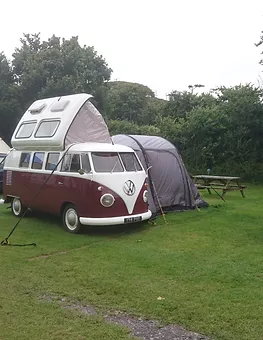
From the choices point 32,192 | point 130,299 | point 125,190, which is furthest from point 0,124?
point 130,299

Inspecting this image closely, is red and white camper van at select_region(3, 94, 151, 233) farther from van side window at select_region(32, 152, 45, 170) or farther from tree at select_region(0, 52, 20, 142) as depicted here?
tree at select_region(0, 52, 20, 142)

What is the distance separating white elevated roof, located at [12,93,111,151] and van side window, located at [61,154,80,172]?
32cm

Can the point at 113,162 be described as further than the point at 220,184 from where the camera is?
No

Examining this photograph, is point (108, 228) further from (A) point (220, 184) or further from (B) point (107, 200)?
(A) point (220, 184)

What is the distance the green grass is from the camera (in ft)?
15.2

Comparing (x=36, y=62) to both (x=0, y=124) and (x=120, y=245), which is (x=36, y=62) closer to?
(x=0, y=124)

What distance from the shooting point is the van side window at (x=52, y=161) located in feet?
33.6

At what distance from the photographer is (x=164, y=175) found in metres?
12.2

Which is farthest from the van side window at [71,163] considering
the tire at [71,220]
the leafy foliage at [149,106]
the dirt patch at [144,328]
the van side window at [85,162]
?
the leafy foliage at [149,106]

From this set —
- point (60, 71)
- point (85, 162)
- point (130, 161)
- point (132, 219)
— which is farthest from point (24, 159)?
point (60, 71)

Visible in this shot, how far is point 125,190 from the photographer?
945 cm

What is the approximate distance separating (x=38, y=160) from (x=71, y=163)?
4.65ft

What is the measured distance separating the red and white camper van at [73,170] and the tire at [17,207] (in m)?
0.02

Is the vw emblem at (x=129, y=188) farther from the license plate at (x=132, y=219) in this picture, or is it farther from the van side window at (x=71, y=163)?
the van side window at (x=71, y=163)
